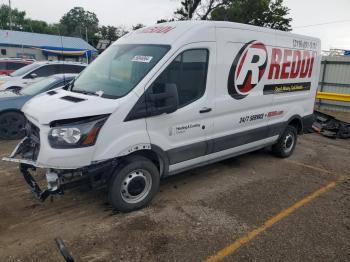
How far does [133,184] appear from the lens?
414 cm

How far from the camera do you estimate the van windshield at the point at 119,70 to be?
13.3 feet

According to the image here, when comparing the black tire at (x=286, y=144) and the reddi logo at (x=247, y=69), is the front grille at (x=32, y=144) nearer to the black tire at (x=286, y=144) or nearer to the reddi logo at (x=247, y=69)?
the reddi logo at (x=247, y=69)

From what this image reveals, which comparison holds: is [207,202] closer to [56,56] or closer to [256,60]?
[256,60]

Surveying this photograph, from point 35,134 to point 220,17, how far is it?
110 feet

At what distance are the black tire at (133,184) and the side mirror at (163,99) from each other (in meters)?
0.68

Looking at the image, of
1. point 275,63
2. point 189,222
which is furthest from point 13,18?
point 189,222

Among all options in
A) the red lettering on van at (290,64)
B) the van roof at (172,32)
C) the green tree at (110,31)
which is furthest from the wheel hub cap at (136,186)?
the green tree at (110,31)

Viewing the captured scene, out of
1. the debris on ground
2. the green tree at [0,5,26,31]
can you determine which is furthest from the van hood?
the green tree at [0,5,26,31]

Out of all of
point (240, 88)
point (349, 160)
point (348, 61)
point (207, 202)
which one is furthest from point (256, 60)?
point (348, 61)

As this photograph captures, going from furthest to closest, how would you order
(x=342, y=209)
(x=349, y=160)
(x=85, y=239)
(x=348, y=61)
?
(x=348, y=61) → (x=349, y=160) → (x=342, y=209) → (x=85, y=239)

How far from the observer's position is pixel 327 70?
15.3 metres

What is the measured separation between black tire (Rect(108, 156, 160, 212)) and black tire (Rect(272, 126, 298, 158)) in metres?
3.42

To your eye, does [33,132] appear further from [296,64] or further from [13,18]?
[13,18]

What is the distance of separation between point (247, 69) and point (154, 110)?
6.83ft
